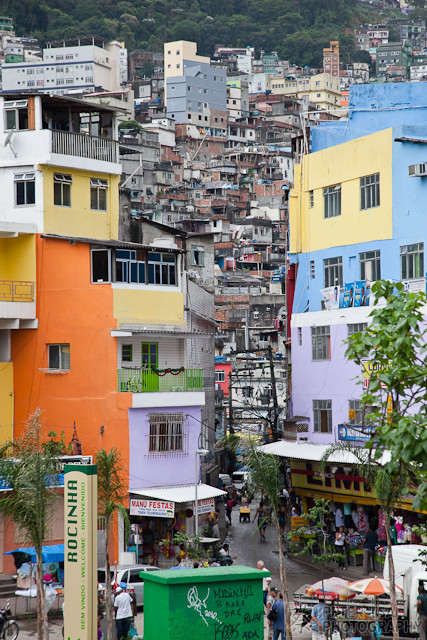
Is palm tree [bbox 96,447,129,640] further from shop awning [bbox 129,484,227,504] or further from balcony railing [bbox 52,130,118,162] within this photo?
balcony railing [bbox 52,130,118,162]

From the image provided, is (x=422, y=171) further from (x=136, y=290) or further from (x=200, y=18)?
(x=200, y=18)

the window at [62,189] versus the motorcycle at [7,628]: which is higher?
the window at [62,189]

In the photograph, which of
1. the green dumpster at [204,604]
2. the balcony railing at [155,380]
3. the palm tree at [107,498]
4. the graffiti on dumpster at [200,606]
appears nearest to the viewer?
the green dumpster at [204,604]

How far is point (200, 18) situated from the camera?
619 feet

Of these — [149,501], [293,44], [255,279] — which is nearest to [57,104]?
[149,501]

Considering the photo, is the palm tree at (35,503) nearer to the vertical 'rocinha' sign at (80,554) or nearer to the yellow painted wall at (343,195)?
the vertical 'rocinha' sign at (80,554)

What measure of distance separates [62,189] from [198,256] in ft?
44.3

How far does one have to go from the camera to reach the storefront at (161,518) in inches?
1197

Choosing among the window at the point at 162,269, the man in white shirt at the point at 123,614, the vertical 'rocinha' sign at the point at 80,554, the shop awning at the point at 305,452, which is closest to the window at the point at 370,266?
the shop awning at the point at 305,452

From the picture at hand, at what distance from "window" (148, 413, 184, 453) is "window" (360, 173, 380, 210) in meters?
8.93

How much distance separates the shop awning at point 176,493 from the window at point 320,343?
614 cm

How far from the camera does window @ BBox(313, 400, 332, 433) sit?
34562 millimetres

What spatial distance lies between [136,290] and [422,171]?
365 inches

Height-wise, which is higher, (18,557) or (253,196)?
(253,196)
